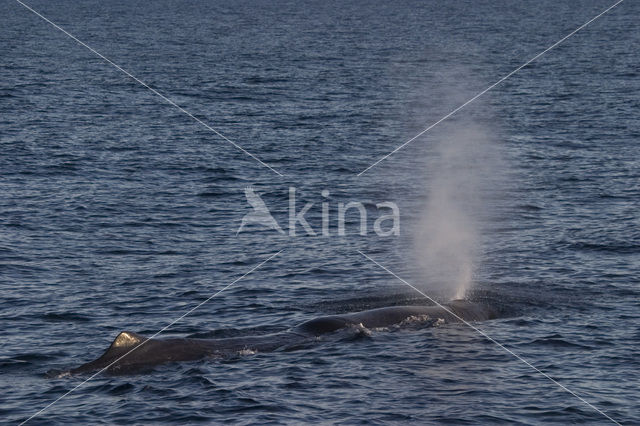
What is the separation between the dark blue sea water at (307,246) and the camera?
39.9 meters

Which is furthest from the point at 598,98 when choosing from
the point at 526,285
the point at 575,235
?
the point at 526,285

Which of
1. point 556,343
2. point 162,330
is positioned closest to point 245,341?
point 162,330

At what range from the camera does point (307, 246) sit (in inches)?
2478

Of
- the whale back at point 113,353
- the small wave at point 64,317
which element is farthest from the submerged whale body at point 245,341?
the small wave at point 64,317

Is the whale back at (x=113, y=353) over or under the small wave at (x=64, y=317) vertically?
under

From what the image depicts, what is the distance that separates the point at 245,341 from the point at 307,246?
1836 centimetres

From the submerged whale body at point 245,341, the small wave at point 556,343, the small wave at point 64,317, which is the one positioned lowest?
the small wave at point 556,343

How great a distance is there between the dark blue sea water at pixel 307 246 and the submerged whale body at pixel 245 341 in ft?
2.67

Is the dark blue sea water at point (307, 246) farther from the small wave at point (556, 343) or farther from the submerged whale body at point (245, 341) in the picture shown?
the submerged whale body at point (245, 341)

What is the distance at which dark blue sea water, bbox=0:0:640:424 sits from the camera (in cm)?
Result: 3991

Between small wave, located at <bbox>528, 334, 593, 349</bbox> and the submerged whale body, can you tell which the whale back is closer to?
the submerged whale body

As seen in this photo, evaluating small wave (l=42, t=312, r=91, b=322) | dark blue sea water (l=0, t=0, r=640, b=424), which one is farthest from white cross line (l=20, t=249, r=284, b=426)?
small wave (l=42, t=312, r=91, b=322)

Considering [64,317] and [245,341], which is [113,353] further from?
[64,317]

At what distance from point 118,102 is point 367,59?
169 ft
